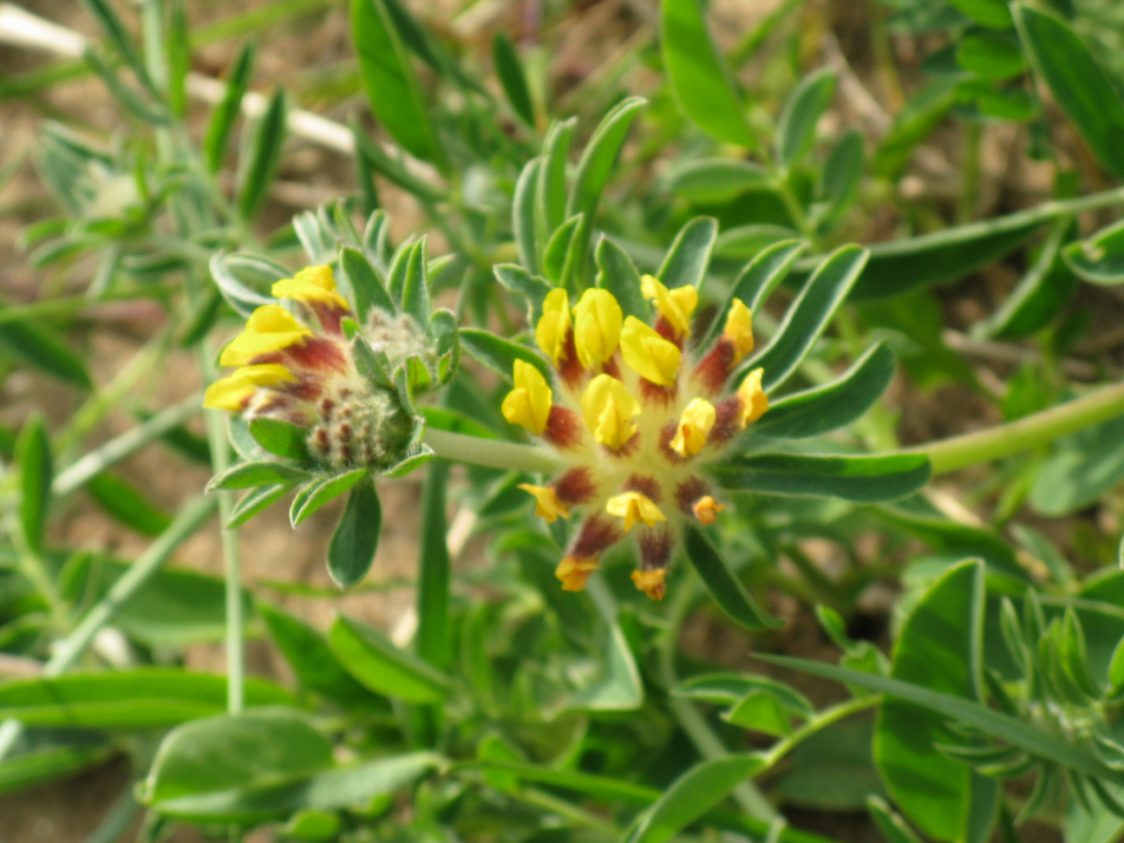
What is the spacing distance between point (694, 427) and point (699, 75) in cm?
104

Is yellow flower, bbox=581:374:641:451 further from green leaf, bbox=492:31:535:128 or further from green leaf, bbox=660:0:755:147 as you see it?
green leaf, bbox=492:31:535:128

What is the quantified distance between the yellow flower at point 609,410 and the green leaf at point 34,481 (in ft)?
6.42

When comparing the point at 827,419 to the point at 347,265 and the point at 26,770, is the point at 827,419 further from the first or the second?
the point at 26,770

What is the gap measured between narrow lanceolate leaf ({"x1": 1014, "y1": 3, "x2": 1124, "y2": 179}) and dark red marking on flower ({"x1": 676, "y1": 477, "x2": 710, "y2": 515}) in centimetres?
100

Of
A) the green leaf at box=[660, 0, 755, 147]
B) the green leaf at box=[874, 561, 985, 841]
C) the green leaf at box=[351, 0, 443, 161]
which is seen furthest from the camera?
the green leaf at box=[351, 0, 443, 161]

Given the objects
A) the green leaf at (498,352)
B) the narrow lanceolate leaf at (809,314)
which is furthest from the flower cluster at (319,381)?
the narrow lanceolate leaf at (809,314)

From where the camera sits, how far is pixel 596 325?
173 centimetres

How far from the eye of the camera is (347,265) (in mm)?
1713

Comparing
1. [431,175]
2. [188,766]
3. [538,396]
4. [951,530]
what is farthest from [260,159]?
[951,530]

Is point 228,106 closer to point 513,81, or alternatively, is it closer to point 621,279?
point 513,81

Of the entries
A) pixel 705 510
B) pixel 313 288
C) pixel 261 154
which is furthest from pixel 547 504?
pixel 261 154

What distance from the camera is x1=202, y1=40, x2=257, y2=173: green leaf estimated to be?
3.06 m

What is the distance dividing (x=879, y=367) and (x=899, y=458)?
16 centimetres

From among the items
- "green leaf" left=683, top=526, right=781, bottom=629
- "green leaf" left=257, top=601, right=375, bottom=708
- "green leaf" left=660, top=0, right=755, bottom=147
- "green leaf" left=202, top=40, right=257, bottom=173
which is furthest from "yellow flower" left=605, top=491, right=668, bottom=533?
"green leaf" left=202, top=40, right=257, bottom=173
